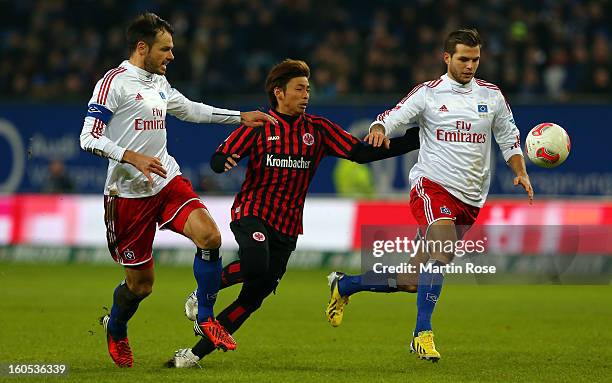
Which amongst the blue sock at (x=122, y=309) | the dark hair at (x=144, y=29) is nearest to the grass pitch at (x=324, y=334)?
the blue sock at (x=122, y=309)

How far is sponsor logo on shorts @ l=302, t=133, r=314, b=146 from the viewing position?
814 cm

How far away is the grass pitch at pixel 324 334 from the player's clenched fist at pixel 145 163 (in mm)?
1323

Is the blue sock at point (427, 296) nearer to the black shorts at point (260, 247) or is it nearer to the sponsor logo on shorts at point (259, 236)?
the black shorts at point (260, 247)

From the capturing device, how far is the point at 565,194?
1925cm

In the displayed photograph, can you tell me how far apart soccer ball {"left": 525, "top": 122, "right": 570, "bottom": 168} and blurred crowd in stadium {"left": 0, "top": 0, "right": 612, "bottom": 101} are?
10544 mm

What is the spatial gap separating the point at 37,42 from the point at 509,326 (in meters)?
14.8

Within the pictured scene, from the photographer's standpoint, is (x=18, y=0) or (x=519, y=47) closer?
(x=519, y=47)

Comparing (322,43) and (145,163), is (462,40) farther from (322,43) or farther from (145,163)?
(322,43)

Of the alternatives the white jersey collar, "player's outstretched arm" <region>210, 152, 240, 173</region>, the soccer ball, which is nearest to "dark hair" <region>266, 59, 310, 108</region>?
"player's outstretched arm" <region>210, 152, 240, 173</region>

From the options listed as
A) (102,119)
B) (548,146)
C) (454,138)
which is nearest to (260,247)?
(102,119)

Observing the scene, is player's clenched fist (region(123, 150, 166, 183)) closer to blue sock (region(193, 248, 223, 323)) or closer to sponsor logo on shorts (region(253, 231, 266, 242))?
blue sock (region(193, 248, 223, 323))

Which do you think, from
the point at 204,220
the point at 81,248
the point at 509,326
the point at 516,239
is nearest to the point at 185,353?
the point at 204,220

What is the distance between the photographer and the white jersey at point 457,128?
863 centimetres

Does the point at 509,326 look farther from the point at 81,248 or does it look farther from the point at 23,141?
the point at 23,141
